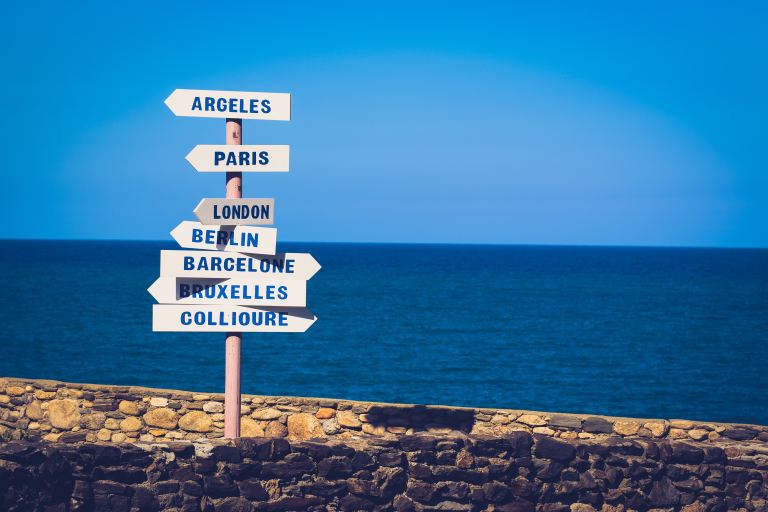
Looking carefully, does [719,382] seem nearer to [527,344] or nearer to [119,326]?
[527,344]

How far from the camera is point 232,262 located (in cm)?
1008

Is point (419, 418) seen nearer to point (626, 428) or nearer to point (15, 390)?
point (626, 428)

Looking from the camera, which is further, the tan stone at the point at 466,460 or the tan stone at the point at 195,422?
the tan stone at the point at 195,422

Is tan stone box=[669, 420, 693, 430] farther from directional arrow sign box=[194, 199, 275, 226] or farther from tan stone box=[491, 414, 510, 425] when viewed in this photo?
directional arrow sign box=[194, 199, 275, 226]

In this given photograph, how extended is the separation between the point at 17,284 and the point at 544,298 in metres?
49.7

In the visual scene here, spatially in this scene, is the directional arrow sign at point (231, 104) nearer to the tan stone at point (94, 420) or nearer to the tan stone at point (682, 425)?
the tan stone at point (94, 420)

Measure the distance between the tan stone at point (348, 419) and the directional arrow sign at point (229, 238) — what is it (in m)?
2.79

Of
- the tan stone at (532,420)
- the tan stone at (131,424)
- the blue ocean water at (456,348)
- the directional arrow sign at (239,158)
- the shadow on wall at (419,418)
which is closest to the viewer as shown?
the directional arrow sign at (239,158)

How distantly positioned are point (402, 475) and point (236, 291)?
8.12 feet

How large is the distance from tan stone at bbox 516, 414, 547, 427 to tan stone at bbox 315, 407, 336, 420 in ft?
6.91

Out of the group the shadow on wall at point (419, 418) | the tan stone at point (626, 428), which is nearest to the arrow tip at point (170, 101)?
the shadow on wall at point (419, 418)

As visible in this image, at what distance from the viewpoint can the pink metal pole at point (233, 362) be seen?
9.98 metres

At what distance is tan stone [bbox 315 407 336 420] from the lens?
12047mm

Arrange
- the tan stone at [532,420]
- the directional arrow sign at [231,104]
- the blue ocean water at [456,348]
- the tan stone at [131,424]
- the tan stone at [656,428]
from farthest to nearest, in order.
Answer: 1. the blue ocean water at [456,348]
2. the tan stone at [131,424]
3. the tan stone at [532,420]
4. the tan stone at [656,428]
5. the directional arrow sign at [231,104]
